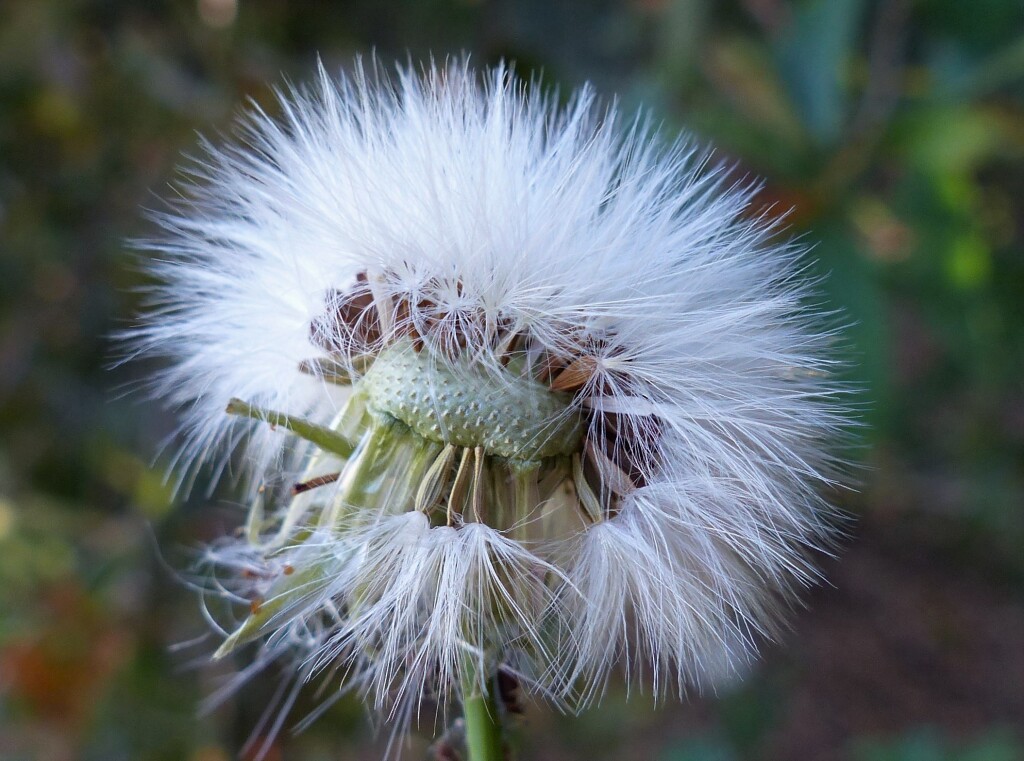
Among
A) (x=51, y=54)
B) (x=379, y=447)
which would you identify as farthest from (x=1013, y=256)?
(x=51, y=54)

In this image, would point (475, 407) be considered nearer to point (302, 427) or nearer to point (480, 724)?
point (302, 427)

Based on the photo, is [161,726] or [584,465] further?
[161,726]

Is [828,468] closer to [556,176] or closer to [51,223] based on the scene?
[556,176]

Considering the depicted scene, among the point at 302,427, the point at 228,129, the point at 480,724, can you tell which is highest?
the point at 228,129

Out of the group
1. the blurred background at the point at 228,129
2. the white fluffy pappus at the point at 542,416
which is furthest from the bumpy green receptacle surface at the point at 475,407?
the blurred background at the point at 228,129

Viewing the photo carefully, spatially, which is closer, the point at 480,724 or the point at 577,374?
the point at 480,724

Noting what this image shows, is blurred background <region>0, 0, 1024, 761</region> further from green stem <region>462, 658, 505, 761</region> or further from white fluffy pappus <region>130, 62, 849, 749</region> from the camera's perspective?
green stem <region>462, 658, 505, 761</region>

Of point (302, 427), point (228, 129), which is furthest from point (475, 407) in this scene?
point (228, 129)

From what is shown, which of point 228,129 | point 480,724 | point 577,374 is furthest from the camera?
point 228,129
